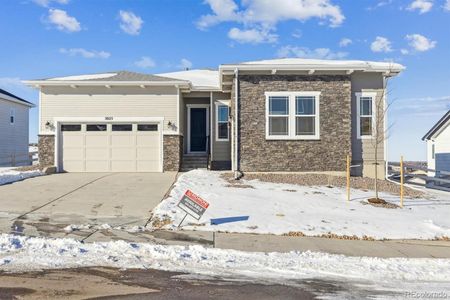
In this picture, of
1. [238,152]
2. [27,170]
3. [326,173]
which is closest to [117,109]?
[27,170]

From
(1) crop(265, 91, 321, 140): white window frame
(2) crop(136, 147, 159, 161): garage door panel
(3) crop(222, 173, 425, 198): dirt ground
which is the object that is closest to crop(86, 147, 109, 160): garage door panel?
(2) crop(136, 147, 159, 161): garage door panel

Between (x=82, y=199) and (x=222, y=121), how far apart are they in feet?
31.7

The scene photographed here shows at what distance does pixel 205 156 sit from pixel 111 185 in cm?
701

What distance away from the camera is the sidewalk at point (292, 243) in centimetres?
778

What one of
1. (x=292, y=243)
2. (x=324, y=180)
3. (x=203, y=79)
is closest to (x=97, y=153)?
(x=203, y=79)

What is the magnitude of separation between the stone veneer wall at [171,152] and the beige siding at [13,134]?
44.8ft

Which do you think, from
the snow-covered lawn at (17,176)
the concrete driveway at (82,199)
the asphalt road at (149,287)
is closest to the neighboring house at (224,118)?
the snow-covered lawn at (17,176)

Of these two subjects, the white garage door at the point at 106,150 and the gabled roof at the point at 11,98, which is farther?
the gabled roof at the point at 11,98

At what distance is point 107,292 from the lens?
5.11 metres

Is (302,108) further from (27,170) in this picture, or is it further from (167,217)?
(27,170)

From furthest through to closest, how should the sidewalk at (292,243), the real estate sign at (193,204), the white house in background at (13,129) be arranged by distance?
1. the white house in background at (13,129)
2. the real estate sign at (193,204)
3. the sidewalk at (292,243)

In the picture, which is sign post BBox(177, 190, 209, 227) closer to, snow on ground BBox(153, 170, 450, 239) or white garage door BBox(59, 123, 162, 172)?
snow on ground BBox(153, 170, 450, 239)

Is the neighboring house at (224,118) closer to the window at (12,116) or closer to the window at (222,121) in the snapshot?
the window at (222,121)

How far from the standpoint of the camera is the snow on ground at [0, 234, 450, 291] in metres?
6.08
